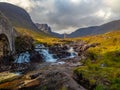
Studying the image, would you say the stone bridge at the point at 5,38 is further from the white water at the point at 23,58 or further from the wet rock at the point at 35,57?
the wet rock at the point at 35,57

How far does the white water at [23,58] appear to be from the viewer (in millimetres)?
66062

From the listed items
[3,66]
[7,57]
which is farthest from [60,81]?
[7,57]

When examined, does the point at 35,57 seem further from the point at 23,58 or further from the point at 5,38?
the point at 5,38

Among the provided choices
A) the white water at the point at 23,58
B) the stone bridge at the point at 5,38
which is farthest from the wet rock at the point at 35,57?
the stone bridge at the point at 5,38

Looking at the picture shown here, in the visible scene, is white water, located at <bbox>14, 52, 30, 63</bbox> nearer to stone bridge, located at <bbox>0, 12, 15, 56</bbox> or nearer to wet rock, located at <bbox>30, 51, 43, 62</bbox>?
wet rock, located at <bbox>30, 51, 43, 62</bbox>

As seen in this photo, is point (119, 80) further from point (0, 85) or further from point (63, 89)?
point (0, 85)

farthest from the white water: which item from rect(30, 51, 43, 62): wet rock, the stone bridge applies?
the stone bridge

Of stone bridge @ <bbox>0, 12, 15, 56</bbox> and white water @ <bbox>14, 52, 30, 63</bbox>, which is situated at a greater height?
stone bridge @ <bbox>0, 12, 15, 56</bbox>

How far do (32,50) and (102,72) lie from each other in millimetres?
46362

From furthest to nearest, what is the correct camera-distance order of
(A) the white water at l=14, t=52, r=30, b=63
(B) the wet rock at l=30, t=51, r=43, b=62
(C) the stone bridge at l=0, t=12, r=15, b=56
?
(B) the wet rock at l=30, t=51, r=43, b=62 < (A) the white water at l=14, t=52, r=30, b=63 < (C) the stone bridge at l=0, t=12, r=15, b=56

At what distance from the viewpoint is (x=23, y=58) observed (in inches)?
2672

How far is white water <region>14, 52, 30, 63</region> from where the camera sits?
66.1 meters

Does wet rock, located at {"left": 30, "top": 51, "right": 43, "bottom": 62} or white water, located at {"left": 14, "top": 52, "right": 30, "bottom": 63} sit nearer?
white water, located at {"left": 14, "top": 52, "right": 30, "bottom": 63}

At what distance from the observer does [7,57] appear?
202 feet
